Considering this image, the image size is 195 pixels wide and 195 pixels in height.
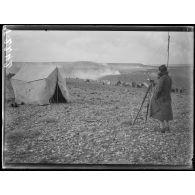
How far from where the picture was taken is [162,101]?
3.71 metres

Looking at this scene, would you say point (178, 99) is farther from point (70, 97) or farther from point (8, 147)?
point (8, 147)

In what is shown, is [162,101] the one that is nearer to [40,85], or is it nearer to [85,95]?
[85,95]

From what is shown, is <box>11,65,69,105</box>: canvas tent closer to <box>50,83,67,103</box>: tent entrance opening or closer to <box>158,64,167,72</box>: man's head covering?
<box>50,83,67,103</box>: tent entrance opening

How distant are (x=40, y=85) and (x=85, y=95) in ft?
1.68

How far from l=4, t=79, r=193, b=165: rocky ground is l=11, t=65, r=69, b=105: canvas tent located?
0.08 meters

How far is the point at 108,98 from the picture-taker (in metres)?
3.75

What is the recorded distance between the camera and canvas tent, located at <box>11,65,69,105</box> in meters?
3.70

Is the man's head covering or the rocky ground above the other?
the man's head covering

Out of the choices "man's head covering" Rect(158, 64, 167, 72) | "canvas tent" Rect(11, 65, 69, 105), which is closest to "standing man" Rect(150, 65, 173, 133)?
"man's head covering" Rect(158, 64, 167, 72)

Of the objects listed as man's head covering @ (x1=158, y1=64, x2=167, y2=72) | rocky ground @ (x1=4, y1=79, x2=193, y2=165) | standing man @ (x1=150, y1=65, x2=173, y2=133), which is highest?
man's head covering @ (x1=158, y1=64, x2=167, y2=72)

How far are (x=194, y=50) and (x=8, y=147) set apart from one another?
2.31 meters

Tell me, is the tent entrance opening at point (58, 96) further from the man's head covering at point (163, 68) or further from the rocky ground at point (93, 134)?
the man's head covering at point (163, 68)

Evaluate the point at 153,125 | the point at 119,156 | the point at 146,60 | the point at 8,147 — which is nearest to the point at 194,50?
the point at 146,60

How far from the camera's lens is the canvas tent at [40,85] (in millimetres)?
3695
